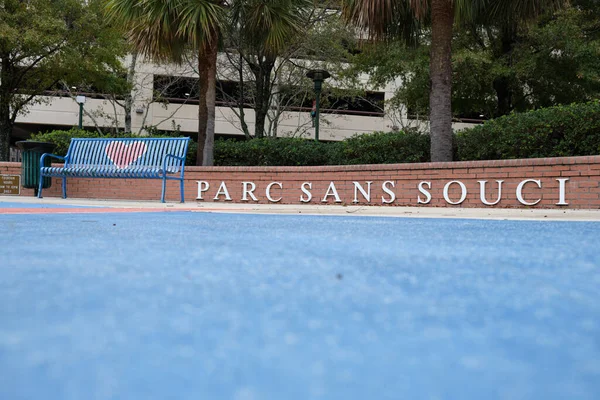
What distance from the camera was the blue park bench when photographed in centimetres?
1148

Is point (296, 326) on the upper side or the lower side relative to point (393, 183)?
lower

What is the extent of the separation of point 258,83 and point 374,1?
836 cm

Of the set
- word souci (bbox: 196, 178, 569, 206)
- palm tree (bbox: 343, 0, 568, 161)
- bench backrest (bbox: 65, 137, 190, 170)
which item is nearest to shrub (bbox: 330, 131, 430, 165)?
palm tree (bbox: 343, 0, 568, 161)

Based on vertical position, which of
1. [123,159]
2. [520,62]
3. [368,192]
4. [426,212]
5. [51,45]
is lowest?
[426,212]

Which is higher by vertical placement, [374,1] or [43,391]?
[374,1]

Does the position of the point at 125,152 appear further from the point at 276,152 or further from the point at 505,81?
the point at 505,81

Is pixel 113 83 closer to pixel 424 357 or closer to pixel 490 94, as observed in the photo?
pixel 490 94

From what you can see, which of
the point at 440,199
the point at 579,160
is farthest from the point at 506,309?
the point at 440,199

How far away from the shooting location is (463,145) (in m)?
10.6

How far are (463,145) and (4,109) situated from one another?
16.7 metres

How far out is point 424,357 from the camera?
40.7 inches

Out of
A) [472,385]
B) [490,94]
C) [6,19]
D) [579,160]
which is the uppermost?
[6,19]

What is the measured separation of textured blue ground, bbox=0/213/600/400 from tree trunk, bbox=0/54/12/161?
19901 millimetres

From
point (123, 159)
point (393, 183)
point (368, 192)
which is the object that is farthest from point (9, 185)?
point (393, 183)
